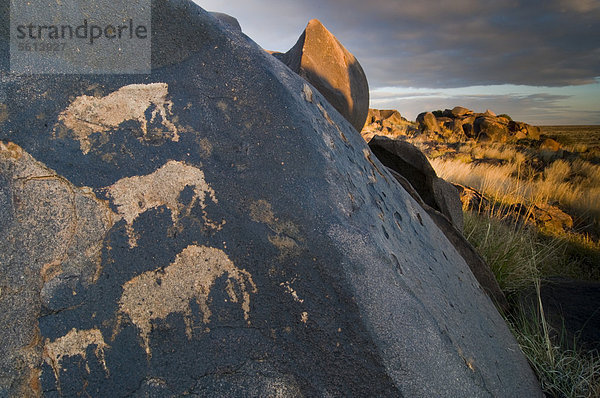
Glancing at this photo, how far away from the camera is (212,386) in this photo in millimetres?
988

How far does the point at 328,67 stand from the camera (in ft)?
14.1

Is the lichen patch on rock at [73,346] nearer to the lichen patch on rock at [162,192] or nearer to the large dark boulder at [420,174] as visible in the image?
the lichen patch on rock at [162,192]

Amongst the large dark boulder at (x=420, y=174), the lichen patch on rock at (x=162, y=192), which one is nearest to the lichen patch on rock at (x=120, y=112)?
the lichen patch on rock at (x=162, y=192)

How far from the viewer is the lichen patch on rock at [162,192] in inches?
41.6

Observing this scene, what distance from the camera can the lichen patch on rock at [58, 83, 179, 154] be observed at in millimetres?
1102

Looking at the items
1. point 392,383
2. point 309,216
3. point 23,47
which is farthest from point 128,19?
point 392,383

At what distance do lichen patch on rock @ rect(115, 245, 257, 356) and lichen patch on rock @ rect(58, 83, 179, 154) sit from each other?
15.0 inches

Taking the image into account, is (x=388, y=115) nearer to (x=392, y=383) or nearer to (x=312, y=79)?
(x=312, y=79)

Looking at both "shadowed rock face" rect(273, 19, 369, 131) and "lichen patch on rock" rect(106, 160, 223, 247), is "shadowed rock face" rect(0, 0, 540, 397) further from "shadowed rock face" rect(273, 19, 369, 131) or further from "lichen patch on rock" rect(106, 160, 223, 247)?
"shadowed rock face" rect(273, 19, 369, 131)

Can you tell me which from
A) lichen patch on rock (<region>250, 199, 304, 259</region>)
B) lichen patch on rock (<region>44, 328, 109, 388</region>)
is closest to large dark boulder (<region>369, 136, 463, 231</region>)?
lichen patch on rock (<region>250, 199, 304, 259</region>)

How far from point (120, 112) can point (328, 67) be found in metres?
3.51

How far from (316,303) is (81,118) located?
0.88 m

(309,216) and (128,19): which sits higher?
(128,19)

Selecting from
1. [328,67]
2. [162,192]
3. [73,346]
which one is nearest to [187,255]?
[162,192]
